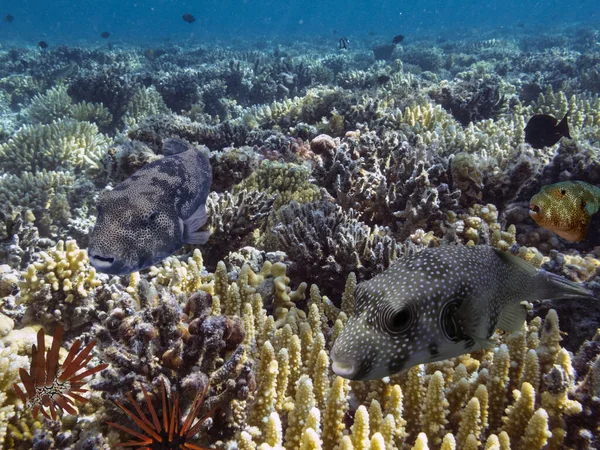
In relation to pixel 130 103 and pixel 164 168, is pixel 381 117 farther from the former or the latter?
pixel 130 103

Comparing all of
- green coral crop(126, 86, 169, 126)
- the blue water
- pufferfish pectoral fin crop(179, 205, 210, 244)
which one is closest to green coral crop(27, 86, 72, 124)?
green coral crop(126, 86, 169, 126)

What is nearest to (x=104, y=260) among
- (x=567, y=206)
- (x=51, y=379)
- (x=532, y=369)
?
(x=51, y=379)

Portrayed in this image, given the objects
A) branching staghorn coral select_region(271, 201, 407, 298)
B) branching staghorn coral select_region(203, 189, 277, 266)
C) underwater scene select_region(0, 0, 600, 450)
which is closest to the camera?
underwater scene select_region(0, 0, 600, 450)

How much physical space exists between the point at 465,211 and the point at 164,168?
4018 mm

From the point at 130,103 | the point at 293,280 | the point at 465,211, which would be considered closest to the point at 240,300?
the point at 293,280

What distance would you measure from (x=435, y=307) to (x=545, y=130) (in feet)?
20.8

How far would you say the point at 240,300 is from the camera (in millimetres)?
3340

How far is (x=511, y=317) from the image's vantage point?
1.94 metres

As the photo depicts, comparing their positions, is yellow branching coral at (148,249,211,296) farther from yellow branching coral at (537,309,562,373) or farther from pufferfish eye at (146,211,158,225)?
yellow branching coral at (537,309,562,373)

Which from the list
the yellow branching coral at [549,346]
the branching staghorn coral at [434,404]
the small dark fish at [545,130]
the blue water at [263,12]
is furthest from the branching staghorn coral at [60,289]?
the blue water at [263,12]

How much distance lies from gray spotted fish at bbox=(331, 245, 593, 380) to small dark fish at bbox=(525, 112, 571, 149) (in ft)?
18.3

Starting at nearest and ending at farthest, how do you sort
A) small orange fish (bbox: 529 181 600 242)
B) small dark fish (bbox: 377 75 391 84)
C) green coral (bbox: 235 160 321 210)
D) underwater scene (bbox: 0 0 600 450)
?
underwater scene (bbox: 0 0 600 450) → small orange fish (bbox: 529 181 600 242) → green coral (bbox: 235 160 321 210) → small dark fish (bbox: 377 75 391 84)

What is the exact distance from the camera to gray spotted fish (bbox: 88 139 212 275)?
224cm

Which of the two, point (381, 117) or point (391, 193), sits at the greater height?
point (381, 117)
